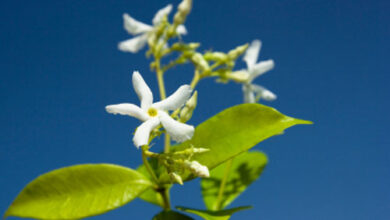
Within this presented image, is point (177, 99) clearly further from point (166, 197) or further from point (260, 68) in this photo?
point (260, 68)

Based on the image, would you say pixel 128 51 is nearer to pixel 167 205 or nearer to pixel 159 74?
pixel 159 74

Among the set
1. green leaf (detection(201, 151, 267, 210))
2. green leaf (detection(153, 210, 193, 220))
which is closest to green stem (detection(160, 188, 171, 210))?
green leaf (detection(153, 210, 193, 220))

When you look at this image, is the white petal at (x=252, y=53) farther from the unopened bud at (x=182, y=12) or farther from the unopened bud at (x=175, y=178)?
the unopened bud at (x=175, y=178)

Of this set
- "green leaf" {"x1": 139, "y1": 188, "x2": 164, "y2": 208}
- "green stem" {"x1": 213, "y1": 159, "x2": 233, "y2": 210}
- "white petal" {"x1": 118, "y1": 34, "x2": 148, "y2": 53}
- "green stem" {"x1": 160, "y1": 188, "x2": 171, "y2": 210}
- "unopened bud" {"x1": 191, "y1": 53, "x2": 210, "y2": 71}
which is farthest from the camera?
"white petal" {"x1": 118, "y1": 34, "x2": 148, "y2": 53}

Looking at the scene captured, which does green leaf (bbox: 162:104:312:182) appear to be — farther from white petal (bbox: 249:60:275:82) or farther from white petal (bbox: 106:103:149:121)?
white petal (bbox: 249:60:275:82)

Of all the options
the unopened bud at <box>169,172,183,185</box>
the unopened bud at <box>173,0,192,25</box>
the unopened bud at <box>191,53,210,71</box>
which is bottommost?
the unopened bud at <box>169,172,183,185</box>

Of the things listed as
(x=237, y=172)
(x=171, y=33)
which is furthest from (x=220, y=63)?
(x=237, y=172)
